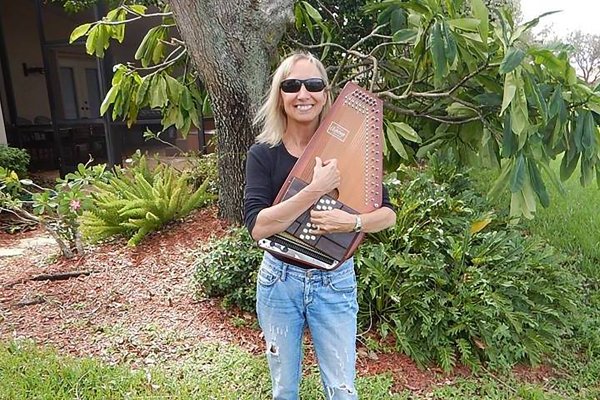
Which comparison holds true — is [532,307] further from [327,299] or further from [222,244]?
[222,244]

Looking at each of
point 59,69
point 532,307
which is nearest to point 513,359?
point 532,307

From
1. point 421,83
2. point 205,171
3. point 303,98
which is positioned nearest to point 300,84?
point 303,98

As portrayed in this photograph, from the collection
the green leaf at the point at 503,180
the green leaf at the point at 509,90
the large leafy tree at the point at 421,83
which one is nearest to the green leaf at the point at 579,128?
the large leafy tree at the point at 421,83

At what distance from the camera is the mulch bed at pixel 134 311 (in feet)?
8.07

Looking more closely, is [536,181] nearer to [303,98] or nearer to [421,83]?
[421,83]

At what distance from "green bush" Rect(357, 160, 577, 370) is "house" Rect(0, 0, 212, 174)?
16.0ft

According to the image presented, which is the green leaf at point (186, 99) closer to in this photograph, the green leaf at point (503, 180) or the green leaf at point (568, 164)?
the green leaf at point (503, 180)

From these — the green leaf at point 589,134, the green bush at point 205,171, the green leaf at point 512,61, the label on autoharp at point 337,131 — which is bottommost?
the green bush at point 205,171

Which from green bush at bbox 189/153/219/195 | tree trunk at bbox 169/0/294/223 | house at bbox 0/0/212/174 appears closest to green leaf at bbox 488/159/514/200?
tree trunk at bbox 169/0/294/223

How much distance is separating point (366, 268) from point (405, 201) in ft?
2.37

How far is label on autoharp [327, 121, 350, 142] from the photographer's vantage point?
1.53m

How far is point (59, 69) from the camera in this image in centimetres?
776

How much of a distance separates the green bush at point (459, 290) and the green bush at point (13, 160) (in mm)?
4919

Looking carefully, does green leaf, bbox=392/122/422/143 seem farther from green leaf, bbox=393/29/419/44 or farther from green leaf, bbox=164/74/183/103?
green leaf, bbox=164/74/183/103
